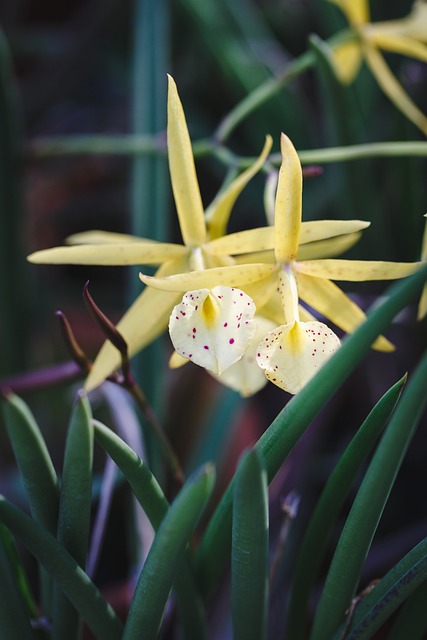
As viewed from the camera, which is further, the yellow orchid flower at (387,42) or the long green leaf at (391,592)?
the yellow orchid flower at (387,42)

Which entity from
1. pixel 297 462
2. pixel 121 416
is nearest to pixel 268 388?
pixel 297 462

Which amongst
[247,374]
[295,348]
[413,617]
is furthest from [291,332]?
[413,617]

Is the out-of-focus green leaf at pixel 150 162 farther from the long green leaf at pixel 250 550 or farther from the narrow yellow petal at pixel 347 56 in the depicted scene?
the long green leaf at pixel 250 550

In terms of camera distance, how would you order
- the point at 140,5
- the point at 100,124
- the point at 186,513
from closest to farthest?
the point at 186,513 → the point at 140,5 → the point at 100,124

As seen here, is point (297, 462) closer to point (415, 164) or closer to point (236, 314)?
point (236, 314)

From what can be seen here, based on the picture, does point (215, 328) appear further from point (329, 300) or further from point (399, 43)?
point (399, 43)

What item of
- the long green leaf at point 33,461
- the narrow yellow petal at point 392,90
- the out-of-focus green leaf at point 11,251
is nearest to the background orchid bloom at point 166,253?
the long green leaf at point 33,461
